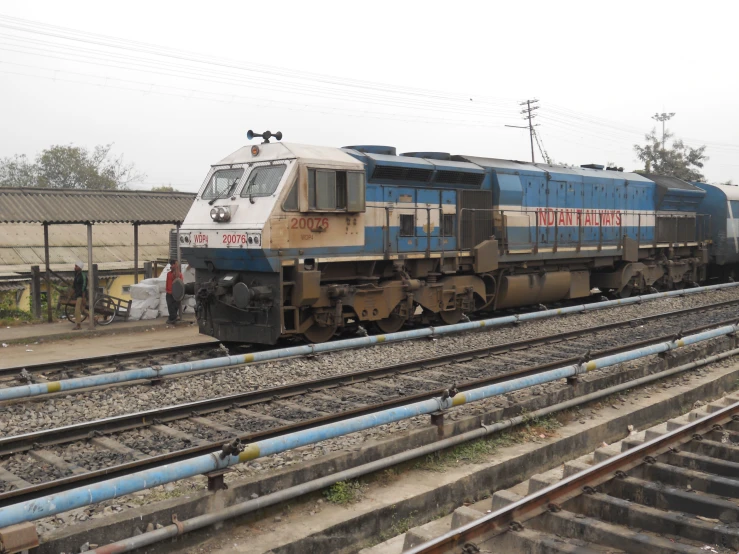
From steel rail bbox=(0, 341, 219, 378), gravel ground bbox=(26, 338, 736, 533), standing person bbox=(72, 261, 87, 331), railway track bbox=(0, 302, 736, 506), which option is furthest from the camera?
standing person bbox=(72, 261, 87, 331)

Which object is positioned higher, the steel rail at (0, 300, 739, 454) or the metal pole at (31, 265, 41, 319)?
the metal pole at (31, 265, 41, 319)

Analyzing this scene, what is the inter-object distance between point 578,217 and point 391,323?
21.7ft

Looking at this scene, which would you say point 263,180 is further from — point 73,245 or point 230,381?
point 73,245

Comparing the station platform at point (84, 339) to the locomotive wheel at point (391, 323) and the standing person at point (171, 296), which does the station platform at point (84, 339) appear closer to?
the standing person at point (171, 296)

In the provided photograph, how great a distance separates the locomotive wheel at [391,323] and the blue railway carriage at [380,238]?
0.02 meters

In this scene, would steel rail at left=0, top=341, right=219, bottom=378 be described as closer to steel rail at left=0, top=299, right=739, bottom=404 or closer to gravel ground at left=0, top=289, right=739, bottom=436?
steel rail at left=0, top=299, right=739, bottom=404

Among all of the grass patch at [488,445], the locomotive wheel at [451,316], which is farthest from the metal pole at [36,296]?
the grass patch at [488,445]

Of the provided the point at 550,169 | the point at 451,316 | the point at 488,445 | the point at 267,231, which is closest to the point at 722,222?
the point at 550,169

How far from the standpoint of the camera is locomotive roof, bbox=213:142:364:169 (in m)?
11.3

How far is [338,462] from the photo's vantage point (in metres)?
5.71

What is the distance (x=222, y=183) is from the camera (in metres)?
12.2

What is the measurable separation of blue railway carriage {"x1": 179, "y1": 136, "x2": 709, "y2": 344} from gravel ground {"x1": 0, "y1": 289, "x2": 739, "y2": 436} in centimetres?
108

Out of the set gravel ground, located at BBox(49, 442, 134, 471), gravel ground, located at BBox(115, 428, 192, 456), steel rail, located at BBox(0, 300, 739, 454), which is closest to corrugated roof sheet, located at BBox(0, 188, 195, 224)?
steel rail, located at BBox(0, 300, 739, 454)

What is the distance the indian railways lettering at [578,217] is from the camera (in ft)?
53.6
